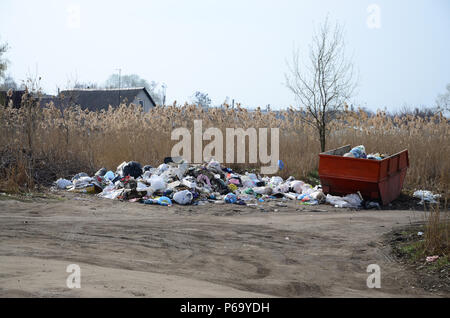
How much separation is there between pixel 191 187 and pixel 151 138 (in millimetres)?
4442

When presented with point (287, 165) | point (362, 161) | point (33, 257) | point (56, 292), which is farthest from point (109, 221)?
point (287, 165)

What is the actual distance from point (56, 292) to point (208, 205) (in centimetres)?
664

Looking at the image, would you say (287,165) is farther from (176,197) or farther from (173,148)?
(176,197)

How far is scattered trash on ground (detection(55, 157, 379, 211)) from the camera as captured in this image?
38.3 ft

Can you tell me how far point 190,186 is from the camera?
1188 centimetres

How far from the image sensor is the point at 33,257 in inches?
250

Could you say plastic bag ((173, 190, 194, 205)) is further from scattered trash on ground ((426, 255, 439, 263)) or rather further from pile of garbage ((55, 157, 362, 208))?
scattered trash on ground ((426, 255, 439, 263))

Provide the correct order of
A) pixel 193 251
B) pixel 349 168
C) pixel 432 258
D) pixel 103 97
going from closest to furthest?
pixel 432 258
pixel 193 251
pixel 349 168
pixel 103 97

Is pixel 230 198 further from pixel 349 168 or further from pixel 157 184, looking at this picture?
pixel 349 168

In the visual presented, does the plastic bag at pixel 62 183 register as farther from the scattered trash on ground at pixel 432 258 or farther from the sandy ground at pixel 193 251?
the scattered trash on ground at pixel 432 258

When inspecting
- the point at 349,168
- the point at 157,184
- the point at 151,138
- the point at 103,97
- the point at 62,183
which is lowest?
the point at 62,183

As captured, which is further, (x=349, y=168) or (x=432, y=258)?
(x=349, y=168)

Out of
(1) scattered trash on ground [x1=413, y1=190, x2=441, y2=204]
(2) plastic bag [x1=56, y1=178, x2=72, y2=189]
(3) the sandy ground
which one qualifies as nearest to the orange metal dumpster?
(1) scattered trash on ground [x1=413, y1=190, x2=441, y2=204]

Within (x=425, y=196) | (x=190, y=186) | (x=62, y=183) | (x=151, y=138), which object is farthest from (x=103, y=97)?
(x=425, y=196)
